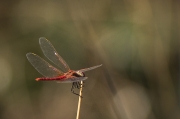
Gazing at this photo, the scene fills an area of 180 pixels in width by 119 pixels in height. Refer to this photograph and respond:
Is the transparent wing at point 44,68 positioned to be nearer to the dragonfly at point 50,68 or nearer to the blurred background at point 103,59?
the dragonfly at point 50,68

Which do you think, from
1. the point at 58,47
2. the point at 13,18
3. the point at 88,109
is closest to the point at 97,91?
the point at 88,109

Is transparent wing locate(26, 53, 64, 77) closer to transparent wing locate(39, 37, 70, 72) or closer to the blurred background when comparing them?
transparent wing locate(39, 37, 70, 72)

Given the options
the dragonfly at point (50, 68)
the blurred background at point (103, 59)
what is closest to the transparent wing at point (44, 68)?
the dragonfly at point (50, 68)

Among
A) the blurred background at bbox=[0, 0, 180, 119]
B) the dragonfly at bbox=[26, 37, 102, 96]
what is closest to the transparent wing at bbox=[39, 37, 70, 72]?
the dragonfly at bbox=[26, 37, 102, 96]

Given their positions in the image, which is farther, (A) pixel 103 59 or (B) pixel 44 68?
(A) pixel 103 59

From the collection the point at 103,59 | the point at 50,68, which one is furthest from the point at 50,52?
the point at 103,59

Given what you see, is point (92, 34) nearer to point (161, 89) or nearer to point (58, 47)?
point (58, 47)

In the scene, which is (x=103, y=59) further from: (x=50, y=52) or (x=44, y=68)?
(x=44, y=68)

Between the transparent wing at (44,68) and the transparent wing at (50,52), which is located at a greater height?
the transparent wing at (50,52)

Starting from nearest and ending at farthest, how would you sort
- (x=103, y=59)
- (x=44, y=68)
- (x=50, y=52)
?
(x=44, y=68) < (x=50, y=52) < (x=103, y=59)
